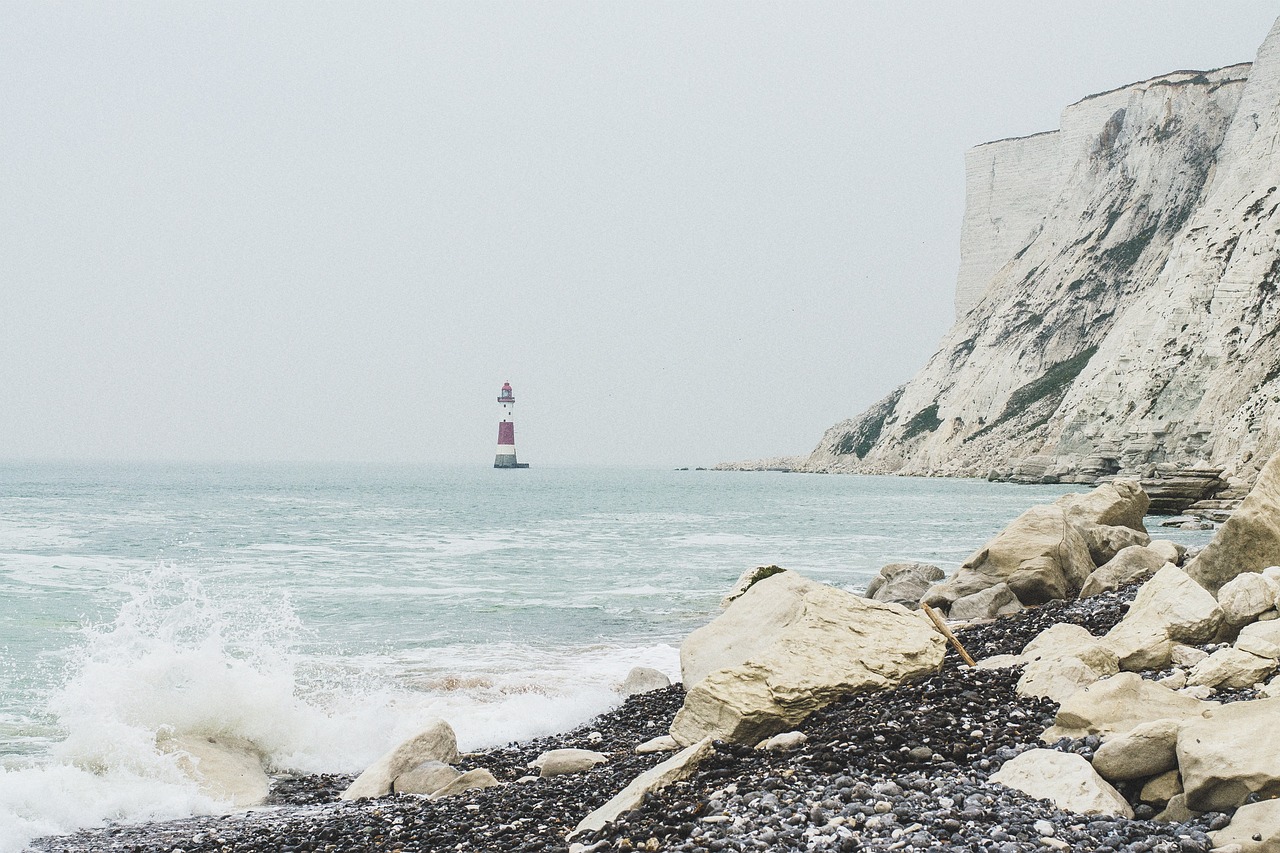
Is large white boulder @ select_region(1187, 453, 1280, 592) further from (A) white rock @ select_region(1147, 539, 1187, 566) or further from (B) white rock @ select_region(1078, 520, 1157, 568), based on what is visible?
(B) white rock @ select_region(1078, 520, 1157, 568)

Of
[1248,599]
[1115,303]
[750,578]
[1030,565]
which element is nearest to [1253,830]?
[1248,599]

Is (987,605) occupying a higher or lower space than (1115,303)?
lower

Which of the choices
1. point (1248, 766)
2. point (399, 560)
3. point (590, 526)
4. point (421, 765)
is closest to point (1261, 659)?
point (1248, 766)

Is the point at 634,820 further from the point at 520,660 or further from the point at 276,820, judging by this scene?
the point at 520,660

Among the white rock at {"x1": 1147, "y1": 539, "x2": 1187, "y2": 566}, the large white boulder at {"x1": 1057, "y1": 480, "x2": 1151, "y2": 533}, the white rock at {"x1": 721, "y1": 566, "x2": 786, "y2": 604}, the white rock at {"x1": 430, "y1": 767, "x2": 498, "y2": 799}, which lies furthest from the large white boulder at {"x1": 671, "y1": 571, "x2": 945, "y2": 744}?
the large white boulder at {"x1": 1057, "y1": 480, "x2": 1151, "y2": 533}

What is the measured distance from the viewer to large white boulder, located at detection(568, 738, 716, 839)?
5905 millimetres

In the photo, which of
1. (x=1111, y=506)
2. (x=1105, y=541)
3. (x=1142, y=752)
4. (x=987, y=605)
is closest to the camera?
(x=1142, y=752)

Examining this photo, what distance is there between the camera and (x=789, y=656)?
8195 mm

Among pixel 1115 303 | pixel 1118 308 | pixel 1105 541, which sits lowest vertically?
pixel 1105 541

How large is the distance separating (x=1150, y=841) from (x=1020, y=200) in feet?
386

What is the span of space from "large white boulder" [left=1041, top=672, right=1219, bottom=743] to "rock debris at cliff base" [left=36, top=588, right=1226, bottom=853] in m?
0.19

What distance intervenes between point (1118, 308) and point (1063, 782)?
89.4m

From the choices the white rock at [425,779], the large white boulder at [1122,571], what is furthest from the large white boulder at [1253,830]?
the large white boulder at [1122,571]

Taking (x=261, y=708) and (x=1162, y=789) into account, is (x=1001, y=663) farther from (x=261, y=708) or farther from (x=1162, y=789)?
(x=261, y=708)
